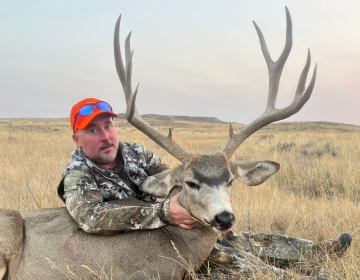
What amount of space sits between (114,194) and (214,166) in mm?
→ 1249

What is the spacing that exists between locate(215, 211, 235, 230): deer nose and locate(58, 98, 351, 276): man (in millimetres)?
544

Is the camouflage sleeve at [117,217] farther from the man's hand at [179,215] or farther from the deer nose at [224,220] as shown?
the deer nose at [224,220]

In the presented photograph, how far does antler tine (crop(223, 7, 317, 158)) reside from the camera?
4.38 metres

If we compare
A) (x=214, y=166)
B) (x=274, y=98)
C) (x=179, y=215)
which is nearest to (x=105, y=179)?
(x=179, y=215)

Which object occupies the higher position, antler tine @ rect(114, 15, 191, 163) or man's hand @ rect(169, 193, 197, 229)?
antler tine @ rect(114, 15, 191, 163)

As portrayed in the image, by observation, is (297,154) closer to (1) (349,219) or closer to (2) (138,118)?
(1) (349,219)

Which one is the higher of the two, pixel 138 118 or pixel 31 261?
Answer: pixel 138 118

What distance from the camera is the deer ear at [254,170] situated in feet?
14.2

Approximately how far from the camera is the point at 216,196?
356 cm

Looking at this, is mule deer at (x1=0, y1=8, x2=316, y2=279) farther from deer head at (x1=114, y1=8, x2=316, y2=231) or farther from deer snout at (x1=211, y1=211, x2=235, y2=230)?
deer snout at (x1=211, y1=211, x2=235, y2=230)

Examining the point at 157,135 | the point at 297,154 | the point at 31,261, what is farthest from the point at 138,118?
the point at 297,154

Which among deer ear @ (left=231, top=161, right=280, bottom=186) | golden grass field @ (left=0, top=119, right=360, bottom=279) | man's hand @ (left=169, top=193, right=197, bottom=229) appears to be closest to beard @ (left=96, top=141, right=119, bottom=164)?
man's hand @ (left=169, top=193, right=197, bottom=229)

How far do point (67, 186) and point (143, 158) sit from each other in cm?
113

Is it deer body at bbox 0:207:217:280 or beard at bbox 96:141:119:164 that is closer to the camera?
deer body at bbox 0:207:217:280
